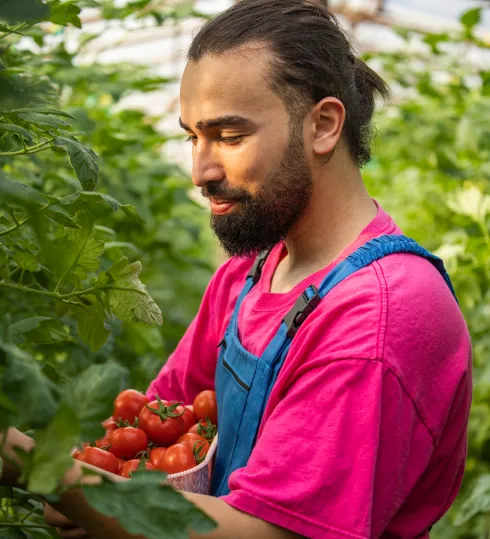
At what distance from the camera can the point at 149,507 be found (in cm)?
89

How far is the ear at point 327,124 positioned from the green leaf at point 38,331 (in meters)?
0.62

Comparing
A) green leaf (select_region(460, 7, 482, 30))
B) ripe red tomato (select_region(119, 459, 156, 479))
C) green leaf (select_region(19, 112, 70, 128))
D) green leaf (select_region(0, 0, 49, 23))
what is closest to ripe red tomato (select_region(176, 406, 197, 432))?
ripe red tomato (select_region(119, 459, 156, 479))

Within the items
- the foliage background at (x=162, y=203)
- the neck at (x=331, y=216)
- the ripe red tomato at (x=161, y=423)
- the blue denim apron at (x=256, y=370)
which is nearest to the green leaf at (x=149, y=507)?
the foliage background at (x=162, y=203)

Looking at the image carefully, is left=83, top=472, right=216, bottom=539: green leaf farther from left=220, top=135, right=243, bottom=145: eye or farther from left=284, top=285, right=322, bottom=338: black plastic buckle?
left=220, top=135, right=243, bottom=145: eye

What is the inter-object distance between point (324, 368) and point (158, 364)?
1.78m

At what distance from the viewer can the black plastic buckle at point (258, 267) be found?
1945mm

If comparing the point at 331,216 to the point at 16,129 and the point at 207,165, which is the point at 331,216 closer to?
the point at 207,165

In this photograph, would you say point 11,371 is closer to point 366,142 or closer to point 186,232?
point 366,142

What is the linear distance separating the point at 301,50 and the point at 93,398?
0.99 metres

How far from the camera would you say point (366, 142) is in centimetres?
193

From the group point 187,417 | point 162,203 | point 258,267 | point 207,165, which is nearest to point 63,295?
point 207,165

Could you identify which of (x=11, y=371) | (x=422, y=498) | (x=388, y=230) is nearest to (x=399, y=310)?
(x=388, y=230)

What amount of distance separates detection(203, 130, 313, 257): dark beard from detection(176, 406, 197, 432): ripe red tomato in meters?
0.35

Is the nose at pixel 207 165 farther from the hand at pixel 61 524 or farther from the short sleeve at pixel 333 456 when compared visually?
the hand at pixel 61 524
